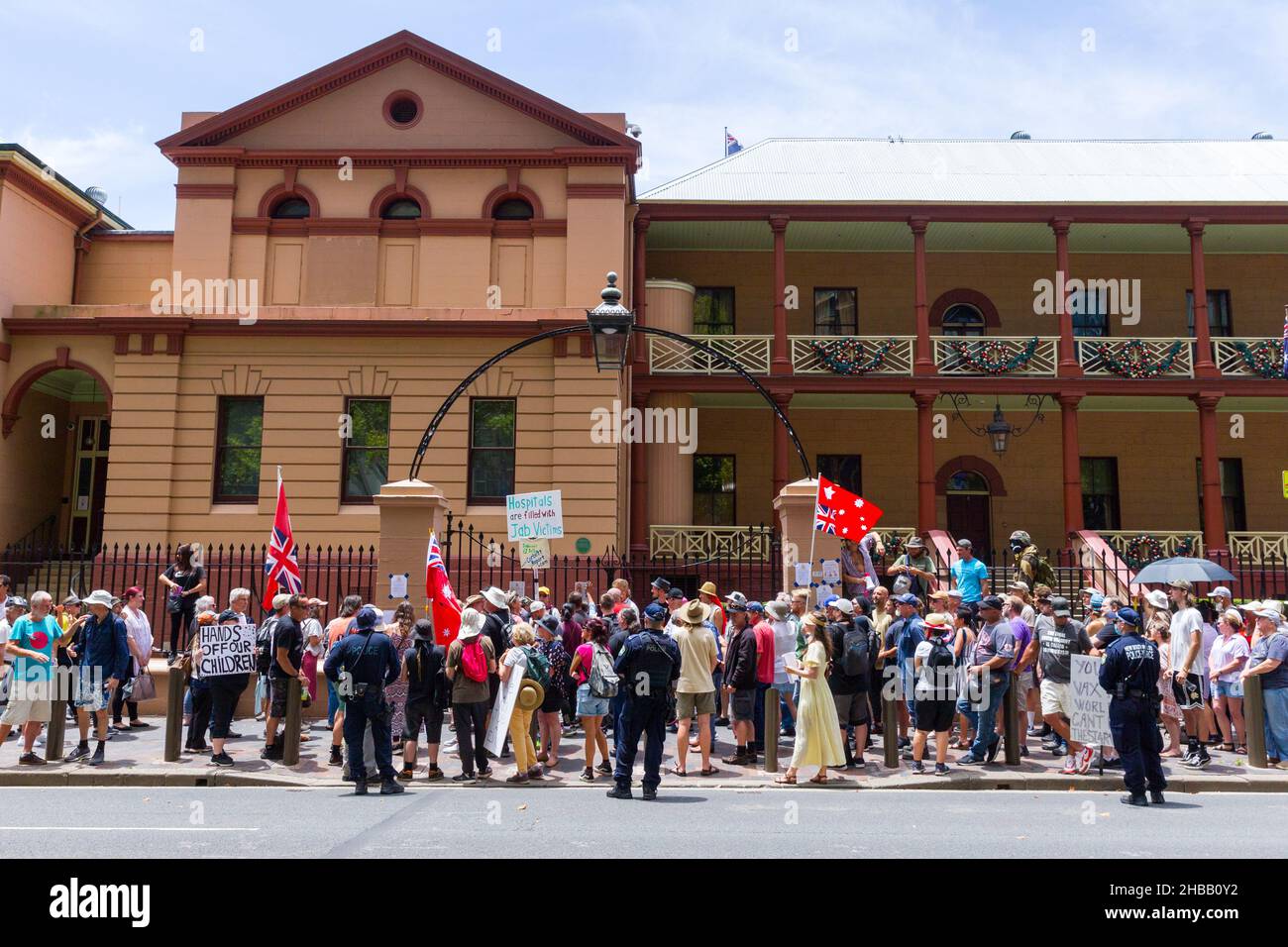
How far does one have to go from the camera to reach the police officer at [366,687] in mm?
9367

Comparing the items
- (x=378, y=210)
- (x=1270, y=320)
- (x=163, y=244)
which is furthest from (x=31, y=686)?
(x=1270, y=320)

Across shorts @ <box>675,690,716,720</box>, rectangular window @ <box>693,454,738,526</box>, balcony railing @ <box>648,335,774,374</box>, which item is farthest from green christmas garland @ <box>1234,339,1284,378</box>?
shorts @ <box>675,690,716,720</box>

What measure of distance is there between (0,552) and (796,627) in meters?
16.3

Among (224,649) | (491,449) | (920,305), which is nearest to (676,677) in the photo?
(224,649)

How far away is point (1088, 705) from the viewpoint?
10.7 meters

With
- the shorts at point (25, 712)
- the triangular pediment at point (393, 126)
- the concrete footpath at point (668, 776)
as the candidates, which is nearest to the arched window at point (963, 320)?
the triangular pediment at point (393, 126)

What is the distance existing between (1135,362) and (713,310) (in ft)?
31.6

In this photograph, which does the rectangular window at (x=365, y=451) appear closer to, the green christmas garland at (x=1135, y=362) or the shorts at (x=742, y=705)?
the shorts at (x=742, y=705)

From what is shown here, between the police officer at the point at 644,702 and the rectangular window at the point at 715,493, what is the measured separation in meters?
15.6

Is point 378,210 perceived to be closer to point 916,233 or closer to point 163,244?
point 163,244

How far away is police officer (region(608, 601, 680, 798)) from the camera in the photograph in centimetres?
942

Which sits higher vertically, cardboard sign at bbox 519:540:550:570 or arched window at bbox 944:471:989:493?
arched window at bbox 944:471:989:493

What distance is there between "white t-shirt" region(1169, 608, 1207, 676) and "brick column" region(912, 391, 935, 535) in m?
9.29

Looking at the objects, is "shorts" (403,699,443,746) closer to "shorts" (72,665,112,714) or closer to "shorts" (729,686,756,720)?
"shorts" (729,686,756,720)
